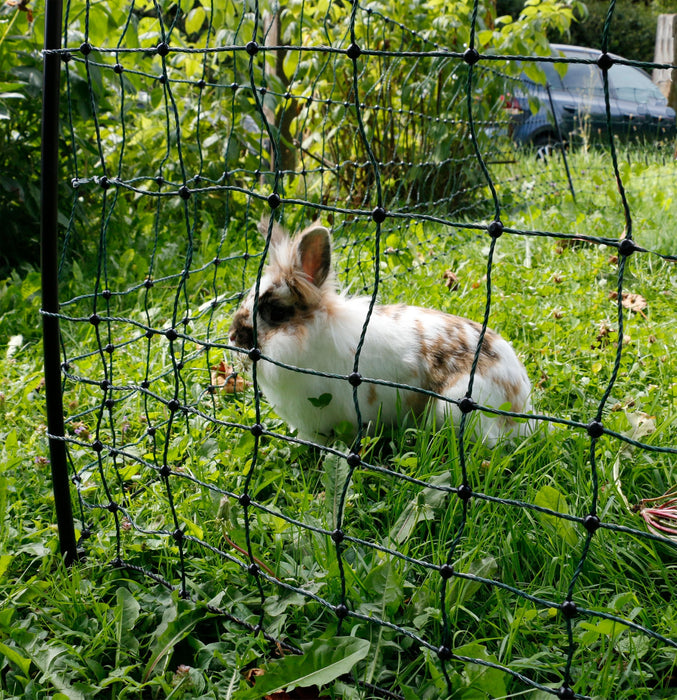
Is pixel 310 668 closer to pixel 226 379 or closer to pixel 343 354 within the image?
pixel 343 354

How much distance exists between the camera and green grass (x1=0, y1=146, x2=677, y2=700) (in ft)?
4.81

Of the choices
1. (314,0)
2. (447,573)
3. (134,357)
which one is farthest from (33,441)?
(314,0)

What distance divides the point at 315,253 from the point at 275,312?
0.23 m

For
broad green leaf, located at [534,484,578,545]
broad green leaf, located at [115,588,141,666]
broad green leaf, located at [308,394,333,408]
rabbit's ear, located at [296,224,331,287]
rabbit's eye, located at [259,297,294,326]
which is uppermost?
rabbit's ear, located at [296,224,331,287]

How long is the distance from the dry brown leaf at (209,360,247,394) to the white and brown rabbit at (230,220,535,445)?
298mm

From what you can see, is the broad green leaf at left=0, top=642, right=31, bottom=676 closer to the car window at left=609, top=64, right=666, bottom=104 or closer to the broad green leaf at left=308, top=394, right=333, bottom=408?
the broad green leaf at left=308, top=394, right=333, bottom=408

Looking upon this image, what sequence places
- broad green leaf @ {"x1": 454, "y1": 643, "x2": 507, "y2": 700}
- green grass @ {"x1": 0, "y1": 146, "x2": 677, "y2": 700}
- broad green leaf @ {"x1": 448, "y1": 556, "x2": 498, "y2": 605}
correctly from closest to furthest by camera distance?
1. broad green leaf @ {"x1": 454, "y1": 643, "x2": 507, "y2": 700}
2. green grass @ {"x1": 0, "y1": 146, "x2": 677, "y2": 700}
3. broad green leaf @ {"x1": 448, "y1": 556, "x2": 498, "y2": 605}

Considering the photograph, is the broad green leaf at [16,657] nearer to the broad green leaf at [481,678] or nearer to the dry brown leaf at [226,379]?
the broad green leaf at [481,678]

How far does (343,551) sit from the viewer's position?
1729 mm

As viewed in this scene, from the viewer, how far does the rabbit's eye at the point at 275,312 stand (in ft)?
7.32

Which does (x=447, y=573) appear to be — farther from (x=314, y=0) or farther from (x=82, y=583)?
(x=314, y=0)

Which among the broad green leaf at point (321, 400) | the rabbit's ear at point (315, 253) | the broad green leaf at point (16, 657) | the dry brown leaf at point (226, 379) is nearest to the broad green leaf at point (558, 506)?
the broad green leaf at point (321, 400)

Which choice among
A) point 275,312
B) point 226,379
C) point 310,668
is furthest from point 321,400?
point 310,668

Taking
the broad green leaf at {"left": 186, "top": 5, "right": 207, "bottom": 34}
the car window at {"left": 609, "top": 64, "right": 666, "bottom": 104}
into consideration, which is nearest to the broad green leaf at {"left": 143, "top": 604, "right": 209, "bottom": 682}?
the broad green leaf at {"left": 186, "top": 5, "right": 207, "bottom": 34}
